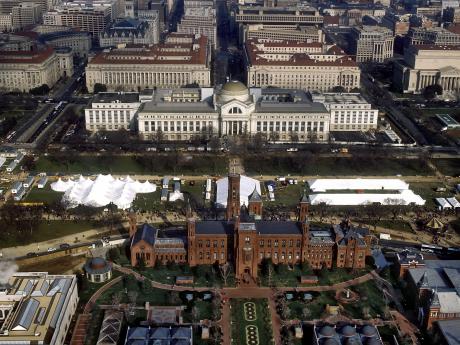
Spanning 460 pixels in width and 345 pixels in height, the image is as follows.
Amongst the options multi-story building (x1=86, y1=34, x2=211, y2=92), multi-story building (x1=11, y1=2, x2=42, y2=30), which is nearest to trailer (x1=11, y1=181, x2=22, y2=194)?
multi-story building (x1=86, y1=34, x2=211, y2=92)

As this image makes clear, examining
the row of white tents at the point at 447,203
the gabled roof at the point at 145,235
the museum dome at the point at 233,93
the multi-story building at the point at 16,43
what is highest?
the multi-story building at the point at 16,43

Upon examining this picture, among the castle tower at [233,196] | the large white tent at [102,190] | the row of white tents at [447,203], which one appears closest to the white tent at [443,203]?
the row of white tents at [447,203]

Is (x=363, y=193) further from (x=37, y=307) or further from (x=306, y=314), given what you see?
(x=37, y=307)

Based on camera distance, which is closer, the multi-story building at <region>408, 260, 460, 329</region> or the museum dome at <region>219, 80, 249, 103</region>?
the multi-story building at <region>408, 260, 460, 329</region>

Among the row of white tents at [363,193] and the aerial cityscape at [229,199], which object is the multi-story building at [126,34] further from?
the row of white tents at [363,193]

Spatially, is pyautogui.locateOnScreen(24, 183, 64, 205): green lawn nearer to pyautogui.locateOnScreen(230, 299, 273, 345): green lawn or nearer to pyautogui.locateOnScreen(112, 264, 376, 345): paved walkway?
pyautogui.locateOnScreen(112, 264, 376, 345): paved walkway

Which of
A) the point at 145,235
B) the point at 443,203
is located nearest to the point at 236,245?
the point at 145,235
